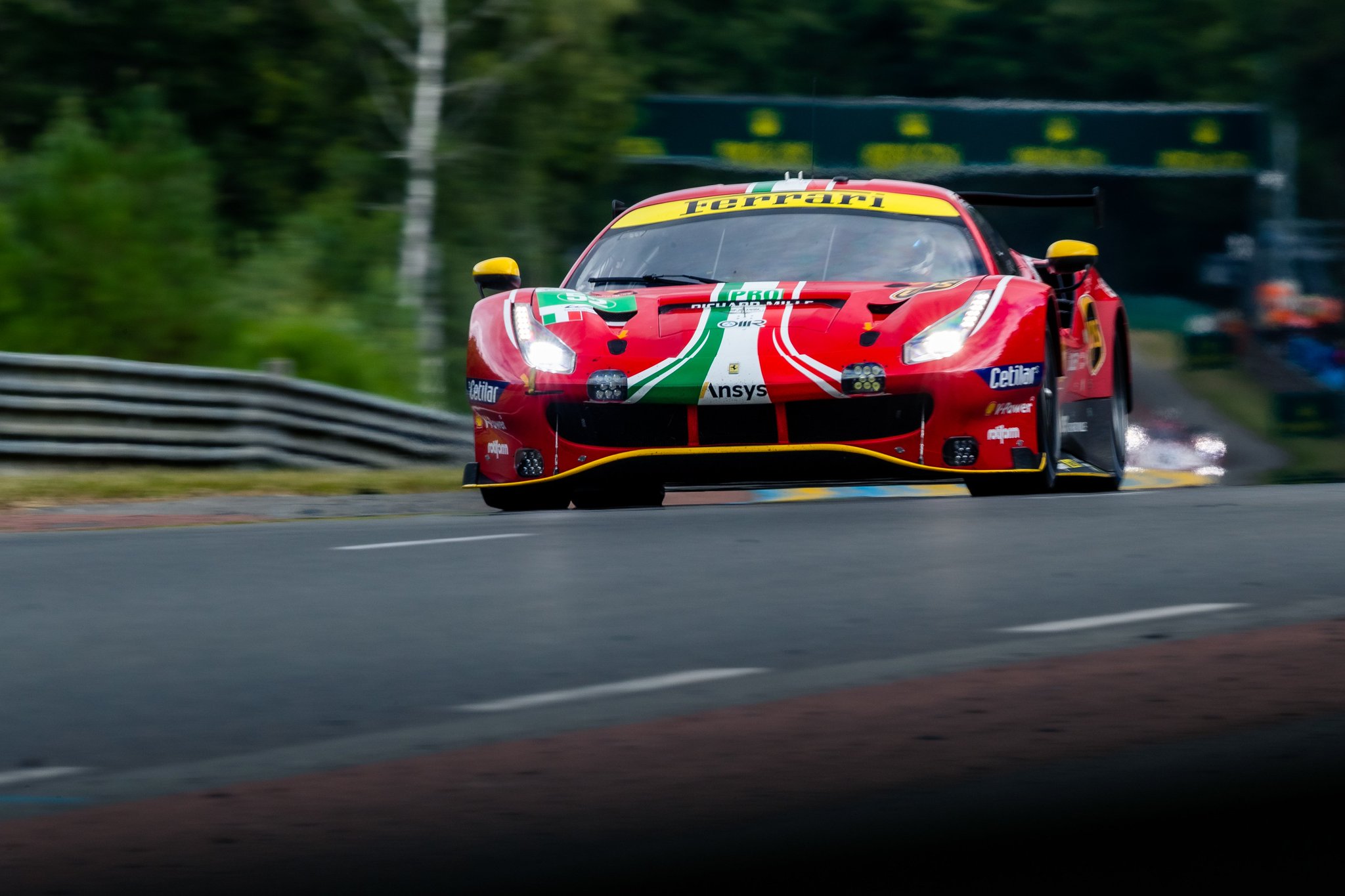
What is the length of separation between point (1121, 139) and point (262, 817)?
35910 mm

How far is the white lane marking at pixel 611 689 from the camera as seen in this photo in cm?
492

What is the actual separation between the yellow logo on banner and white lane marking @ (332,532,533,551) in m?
2.37

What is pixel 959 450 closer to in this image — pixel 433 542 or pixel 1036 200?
pixel 433 542

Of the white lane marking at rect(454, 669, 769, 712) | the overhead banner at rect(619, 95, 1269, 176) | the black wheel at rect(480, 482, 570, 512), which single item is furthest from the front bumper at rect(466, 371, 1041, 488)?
the overhead banner at rect(619, 95, 1269, 176)

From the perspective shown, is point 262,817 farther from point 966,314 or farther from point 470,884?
point 966,314

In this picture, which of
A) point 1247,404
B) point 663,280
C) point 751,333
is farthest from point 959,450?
point 1247,404

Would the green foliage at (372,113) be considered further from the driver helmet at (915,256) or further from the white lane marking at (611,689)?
the white lane marking at (611,689)

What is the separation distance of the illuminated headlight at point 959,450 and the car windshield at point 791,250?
91 centimetres

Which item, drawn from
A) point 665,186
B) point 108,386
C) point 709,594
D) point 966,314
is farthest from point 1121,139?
point 709,594

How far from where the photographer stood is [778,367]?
842 cm

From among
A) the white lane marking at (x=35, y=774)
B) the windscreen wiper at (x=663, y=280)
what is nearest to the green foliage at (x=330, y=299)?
the windscreen wiper at (x=663, y=280)

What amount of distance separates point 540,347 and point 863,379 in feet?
4.07

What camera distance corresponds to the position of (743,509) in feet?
29.0

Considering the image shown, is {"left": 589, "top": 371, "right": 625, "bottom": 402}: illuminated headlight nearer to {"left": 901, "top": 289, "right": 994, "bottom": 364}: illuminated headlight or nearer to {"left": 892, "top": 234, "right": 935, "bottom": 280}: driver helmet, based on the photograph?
{"left": 901, "top": 289, "right": 994, "bottom": 364}: illuminated headlight
